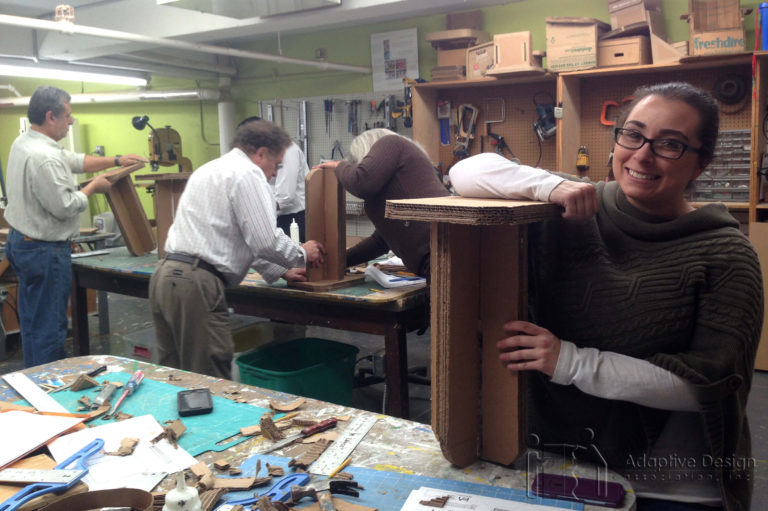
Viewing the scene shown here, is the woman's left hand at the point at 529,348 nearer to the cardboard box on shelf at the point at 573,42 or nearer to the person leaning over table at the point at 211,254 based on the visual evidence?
the person leaning over table at the point at 211,254

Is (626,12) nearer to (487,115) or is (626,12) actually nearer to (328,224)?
(487,115)

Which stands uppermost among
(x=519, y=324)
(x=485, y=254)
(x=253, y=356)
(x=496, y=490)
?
(x=485, y=254)

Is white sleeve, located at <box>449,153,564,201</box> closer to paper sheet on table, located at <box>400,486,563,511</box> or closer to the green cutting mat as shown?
paper sheet on table, located at <box>400,486,563,511</box>

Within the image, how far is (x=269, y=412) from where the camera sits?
148 cm

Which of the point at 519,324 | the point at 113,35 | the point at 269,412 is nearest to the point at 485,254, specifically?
the point at 519,324

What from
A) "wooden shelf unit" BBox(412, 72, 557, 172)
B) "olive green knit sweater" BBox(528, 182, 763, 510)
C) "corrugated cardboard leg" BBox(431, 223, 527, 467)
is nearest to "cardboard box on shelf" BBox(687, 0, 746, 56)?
"wooden shelf unit" BBox(412, 72, 557, 172)

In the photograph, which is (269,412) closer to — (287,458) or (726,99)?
(287,458)

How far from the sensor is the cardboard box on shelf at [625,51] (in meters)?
3.95

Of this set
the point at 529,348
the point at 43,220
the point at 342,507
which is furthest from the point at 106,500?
the point at 43,220

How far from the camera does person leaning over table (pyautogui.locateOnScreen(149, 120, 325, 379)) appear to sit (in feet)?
8.10

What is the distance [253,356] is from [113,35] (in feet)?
9.25

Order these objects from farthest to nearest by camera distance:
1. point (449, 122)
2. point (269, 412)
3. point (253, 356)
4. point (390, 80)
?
point (390, 80)
point (449, 122)
point (253, 356)
point (269, 412)

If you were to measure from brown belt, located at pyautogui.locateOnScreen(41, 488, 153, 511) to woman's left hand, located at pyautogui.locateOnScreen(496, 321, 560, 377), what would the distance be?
0.67 meters

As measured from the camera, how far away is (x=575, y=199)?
1.10 meters
